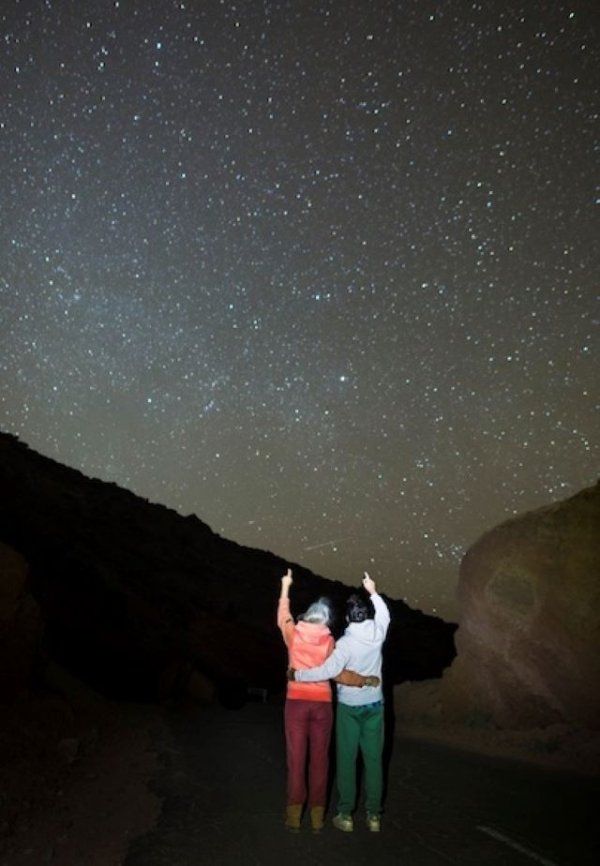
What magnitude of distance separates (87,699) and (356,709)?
12738 millimetres

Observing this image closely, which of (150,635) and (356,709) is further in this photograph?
(150,635)

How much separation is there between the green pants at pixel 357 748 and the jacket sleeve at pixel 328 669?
0.39m

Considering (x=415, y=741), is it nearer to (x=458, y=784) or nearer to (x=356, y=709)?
(x=458, y=784)

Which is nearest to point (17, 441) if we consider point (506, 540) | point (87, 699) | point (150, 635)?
point (150, 635)

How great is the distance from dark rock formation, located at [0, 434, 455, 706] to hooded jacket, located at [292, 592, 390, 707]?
19.5 meters

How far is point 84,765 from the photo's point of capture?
9.26 meters

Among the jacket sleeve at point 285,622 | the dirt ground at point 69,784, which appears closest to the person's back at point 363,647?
the jacket sleeve at point 285,622

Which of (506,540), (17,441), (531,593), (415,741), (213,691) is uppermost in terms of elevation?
(17,441)

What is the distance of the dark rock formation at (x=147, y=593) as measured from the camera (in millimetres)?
29953

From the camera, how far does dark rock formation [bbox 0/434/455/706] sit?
30.0 m

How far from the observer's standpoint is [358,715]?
5.28 metres

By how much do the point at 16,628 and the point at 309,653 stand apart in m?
9.92

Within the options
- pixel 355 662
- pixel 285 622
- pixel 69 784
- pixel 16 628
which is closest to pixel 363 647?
pixel 355 662

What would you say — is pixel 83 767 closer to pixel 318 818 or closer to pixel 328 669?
pixel 318 818
